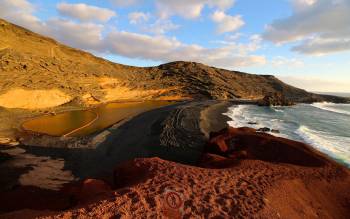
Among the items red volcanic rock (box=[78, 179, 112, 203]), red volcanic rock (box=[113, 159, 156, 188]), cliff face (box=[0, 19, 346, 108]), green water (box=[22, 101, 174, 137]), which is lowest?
green water (box=[22, 101, 174, 137])

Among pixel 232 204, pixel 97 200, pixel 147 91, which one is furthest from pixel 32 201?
pixel 147 91

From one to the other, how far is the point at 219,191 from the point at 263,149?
8195 millimetres

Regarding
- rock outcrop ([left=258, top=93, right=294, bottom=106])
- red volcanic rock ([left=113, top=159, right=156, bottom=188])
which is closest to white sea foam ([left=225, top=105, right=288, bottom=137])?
red volcanic rock ([left=113, top=159, right=156, bottom=188])

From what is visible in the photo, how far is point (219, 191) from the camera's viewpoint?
8586mm

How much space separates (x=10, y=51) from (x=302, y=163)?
38.6 meters

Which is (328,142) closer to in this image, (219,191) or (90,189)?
(219,191)

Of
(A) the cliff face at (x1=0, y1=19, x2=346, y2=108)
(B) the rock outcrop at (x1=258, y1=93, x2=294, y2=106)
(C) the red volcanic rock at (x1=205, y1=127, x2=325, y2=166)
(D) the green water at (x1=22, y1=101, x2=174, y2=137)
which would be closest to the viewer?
(C) the red volcanic rock at (x1=205, y1=127, x2=325, y2=166)

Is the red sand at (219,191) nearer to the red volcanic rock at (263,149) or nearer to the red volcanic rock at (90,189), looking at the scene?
the red volcanic rock at (90,189)

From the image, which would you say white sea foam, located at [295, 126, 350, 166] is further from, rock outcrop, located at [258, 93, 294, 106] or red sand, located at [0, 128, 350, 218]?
rock outcrop, located at [258, 93, 294, 106]

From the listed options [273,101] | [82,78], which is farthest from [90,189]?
[273,101]

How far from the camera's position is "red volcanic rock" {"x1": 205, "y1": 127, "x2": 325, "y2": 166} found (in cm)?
1437

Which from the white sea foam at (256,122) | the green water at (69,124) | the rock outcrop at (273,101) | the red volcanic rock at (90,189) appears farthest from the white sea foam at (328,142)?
the rock outcrop at (273,101)

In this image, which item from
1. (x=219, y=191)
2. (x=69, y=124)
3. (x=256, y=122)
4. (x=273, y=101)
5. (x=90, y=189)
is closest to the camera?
(x=219, y=191)

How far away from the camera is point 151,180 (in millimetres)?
8492
